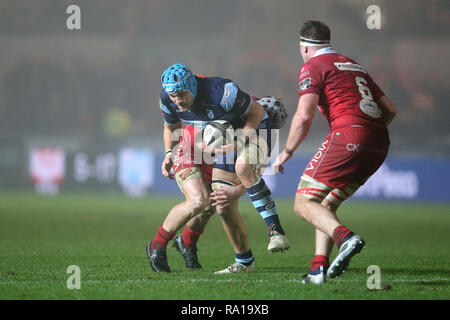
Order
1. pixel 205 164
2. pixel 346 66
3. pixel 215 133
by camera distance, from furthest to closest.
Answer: pixel 205 164 → pixel 215 133 → pixel 346 66

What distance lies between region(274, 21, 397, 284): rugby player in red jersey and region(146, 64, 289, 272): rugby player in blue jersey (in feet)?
2.73

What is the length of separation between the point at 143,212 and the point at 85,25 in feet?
54.8

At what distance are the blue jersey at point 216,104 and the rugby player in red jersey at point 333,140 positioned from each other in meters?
0.91

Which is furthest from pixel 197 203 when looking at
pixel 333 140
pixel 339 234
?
pixel 339 234

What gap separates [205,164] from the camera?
6.45 metres

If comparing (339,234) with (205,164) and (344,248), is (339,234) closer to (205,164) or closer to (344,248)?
(344,248)

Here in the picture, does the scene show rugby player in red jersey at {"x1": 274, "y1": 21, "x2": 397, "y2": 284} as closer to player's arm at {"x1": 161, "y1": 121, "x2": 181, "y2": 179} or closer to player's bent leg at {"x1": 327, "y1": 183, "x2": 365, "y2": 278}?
player's bent leg at {"x1": 327, "y1": 183, "x2": 365, "y2": 278}

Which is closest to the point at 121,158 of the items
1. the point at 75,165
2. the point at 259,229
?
the point at 75,165

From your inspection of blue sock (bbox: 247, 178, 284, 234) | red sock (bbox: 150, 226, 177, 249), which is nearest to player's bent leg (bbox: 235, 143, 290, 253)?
blue sock (bbox: 247, 178, 284, 234)

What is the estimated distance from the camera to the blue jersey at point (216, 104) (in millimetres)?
5992

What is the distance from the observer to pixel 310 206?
515 cm

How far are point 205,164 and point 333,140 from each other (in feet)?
5.32

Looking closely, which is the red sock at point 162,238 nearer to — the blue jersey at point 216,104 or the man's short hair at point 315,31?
the blue jersey at point 216,104
